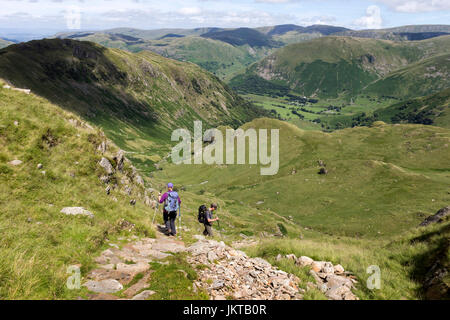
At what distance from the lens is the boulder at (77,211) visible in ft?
53.0

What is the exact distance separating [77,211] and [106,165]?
843cm

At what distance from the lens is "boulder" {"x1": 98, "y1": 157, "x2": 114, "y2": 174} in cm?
2383

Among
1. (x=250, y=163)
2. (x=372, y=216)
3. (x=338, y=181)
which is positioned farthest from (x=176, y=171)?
(x=372, y=216)

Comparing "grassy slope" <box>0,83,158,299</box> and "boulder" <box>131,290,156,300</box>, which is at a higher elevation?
"grassy slope" <box>0,83,158,299</box>

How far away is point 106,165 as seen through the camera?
24297mm

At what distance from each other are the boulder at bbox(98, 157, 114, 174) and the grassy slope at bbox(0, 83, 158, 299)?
0.52 meters

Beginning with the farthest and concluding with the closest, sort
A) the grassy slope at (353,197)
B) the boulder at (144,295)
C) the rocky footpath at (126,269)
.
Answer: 1. the grassy slope at (353,197)
2. the rocky footpath at (126,269)
3. the boulder at (144,295)

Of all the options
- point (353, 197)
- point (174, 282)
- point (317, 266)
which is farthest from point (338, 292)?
point (353, 197)

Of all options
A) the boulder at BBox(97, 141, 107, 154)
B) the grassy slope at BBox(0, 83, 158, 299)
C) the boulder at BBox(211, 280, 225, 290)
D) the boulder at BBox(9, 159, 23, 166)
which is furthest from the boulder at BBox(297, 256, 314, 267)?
the boulder at BBox(97, 141, 107, 154)

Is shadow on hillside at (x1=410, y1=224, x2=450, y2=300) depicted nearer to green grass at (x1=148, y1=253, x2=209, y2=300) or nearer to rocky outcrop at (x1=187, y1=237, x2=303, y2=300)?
rocky outcrop at (x1=187, y1=237, x2=303, y2=300)

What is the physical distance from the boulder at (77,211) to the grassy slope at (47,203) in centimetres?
Answer: 41

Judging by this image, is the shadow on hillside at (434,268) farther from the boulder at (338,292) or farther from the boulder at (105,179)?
the boulder at (105,179)

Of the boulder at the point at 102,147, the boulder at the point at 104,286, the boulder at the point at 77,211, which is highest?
the boulder at the point at 102,147

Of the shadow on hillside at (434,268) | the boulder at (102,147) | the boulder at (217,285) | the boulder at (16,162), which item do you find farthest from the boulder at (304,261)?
the boulder at (102,147)
